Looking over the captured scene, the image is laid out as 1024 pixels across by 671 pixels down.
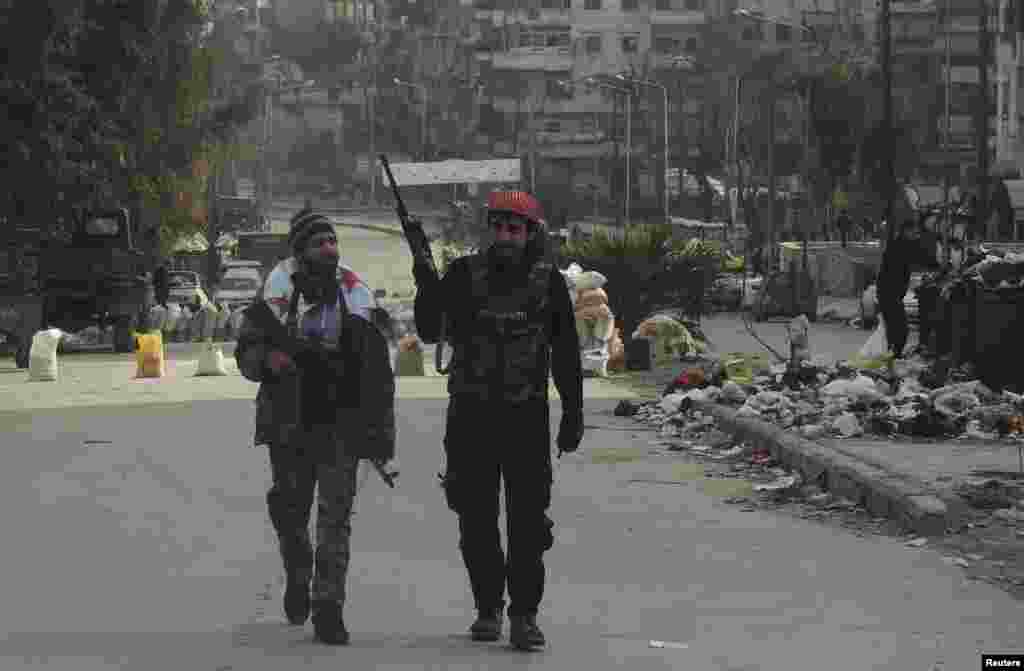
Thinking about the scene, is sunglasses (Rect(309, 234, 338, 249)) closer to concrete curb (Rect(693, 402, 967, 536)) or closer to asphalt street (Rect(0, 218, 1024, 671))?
asphalt street (Rect(0, 218, 1024, 671))

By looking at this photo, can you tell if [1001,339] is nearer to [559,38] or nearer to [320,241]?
[320,241]

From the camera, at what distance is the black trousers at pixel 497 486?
996cm

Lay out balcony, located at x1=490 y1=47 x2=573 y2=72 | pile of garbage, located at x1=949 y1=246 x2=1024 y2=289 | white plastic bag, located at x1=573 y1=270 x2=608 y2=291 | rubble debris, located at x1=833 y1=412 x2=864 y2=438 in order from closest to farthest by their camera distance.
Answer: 1. rubble debris, located at x1=833 y1=412 x2=864 y2=438
2. pile of garbage, located at x1=949 y1=246 x2=1024 y2=289
3. white plastic bag, located at x1=573 y1=270 x2=608 y2=291
4. balcony, located at x1=490 y1=47 x2=573 y2=72

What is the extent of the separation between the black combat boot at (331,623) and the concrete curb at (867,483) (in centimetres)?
504

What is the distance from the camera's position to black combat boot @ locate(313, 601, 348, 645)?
385 inches

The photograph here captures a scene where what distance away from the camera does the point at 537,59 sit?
16775 cm

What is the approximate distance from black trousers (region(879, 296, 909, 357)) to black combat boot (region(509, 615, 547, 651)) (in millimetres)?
22022

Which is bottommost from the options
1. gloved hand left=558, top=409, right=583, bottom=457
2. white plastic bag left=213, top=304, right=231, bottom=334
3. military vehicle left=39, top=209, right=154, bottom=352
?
white plastic bag left=213, top=304, right=231, bottom=334

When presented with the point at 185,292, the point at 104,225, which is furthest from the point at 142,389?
the point at 185,292

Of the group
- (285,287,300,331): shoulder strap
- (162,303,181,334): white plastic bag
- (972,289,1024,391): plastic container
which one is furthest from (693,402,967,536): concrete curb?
(162,303,181,334): white plastic bag

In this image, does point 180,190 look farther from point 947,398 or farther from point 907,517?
point 907,517

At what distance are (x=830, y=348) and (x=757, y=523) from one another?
28135mm

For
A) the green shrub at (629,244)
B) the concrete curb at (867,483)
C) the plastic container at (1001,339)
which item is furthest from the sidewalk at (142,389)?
the concrete curb at (867,483)

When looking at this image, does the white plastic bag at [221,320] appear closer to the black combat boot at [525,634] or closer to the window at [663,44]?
the black combat boot at [525,634]
